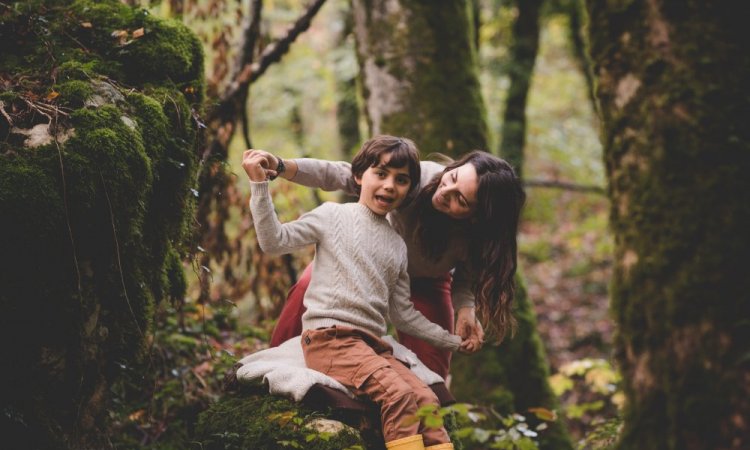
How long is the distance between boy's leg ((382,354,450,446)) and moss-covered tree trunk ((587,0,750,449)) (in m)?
1.06

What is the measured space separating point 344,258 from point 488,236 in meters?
0.93

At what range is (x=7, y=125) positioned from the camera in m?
2.62

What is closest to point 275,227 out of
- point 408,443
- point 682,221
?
point 408,443

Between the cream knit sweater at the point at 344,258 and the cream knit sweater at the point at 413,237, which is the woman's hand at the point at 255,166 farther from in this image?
the cream knit sweater at the point at 413,237

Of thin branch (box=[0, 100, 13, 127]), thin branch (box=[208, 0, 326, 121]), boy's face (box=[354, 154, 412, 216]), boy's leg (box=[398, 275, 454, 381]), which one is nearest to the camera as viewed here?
thin branch (box=[0, 100, 13, 127])

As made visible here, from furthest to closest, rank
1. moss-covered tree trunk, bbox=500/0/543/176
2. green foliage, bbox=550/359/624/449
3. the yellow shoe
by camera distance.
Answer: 1. moss-covered tree trunk, bbox=500/0/543/176
2. green foliage, bbox=550/359/624/449
3. the yellow shoe

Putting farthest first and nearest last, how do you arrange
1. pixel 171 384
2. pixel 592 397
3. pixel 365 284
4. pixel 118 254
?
pixel 592 397
pixel 171 384
pixel 365 284
pixel 118 254

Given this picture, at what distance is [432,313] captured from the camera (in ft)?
12.8

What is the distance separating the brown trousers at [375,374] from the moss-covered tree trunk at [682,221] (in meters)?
1.08

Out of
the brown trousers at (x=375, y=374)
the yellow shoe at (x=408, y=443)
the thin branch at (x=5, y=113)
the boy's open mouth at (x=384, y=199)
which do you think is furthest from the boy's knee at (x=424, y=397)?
the thin branch at (x=5, y=113)

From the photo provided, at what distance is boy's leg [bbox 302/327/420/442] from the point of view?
284 cm

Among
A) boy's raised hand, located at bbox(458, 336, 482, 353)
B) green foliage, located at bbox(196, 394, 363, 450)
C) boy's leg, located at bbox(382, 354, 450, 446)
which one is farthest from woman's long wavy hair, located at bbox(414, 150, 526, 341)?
green foliage, located at bbox(196, 394, 363, 450)

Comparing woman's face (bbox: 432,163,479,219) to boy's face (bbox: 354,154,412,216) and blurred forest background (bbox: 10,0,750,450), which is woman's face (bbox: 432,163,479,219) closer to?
boy's face (bbox: 354,154,412,216)

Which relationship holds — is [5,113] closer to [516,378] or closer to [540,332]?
[516,378]
